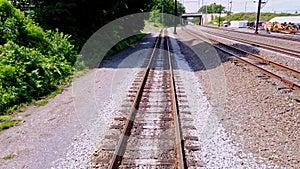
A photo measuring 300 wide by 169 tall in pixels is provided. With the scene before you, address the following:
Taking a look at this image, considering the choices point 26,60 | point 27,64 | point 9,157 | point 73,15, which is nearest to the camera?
point 9,157

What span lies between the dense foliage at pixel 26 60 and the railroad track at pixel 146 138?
3.01m

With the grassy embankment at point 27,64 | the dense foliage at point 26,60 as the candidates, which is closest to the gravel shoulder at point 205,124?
the grassy embankment at point 27,64

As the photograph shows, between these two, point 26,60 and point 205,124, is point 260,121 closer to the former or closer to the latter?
point 205,124

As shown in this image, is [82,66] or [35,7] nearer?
[82,66]

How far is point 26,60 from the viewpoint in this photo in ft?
26.5

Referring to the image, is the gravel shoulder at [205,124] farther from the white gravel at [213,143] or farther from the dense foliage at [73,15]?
the dense foliage at [73,15]

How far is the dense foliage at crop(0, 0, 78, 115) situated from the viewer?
6849mm

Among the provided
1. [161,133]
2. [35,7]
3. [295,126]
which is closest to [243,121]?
[295,126]

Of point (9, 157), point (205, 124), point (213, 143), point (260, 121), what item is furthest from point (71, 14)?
point (213, 143)

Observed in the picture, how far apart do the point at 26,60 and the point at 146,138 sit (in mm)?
5564

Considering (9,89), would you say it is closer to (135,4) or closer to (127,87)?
(127,87)

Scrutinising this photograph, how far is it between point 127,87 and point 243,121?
3.86m

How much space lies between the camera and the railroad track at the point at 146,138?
3771 mm

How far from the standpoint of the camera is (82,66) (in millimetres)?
11398
